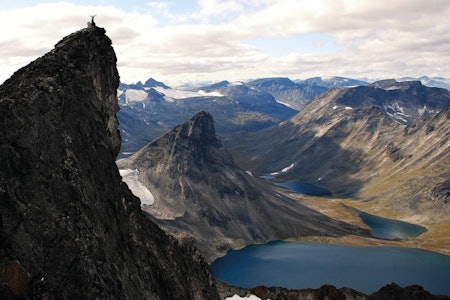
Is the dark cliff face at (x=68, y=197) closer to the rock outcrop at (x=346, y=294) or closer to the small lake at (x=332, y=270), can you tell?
the rock outcrop at (x=346, y=294)

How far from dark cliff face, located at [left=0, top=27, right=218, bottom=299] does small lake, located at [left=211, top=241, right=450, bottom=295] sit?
111413 mm

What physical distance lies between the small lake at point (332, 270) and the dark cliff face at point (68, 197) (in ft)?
366

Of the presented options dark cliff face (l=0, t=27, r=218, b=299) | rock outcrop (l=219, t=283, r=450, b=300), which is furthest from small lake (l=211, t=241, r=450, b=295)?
dark cliff face (l=0, t=27, r=218, b=299)

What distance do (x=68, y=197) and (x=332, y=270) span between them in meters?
155

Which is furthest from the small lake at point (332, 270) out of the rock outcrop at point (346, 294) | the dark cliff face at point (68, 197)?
the dark cliff face at point (68, 197)

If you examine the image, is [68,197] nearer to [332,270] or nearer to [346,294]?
[346,294]

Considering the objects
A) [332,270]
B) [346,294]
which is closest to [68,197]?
[346,294]

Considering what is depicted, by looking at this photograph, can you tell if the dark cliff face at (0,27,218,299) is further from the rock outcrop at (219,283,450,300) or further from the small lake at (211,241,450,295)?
the small lake at (211,241,450,295)

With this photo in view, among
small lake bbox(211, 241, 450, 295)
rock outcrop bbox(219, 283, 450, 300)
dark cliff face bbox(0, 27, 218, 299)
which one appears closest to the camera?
dark cliff face bbox(0, 27, 218, 299)

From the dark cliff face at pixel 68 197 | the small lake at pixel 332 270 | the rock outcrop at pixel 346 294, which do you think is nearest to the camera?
the dark cliff face at pixel 68 197

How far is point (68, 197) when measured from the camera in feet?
124

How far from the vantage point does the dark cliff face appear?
32.2m

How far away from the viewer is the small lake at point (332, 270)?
535 ft

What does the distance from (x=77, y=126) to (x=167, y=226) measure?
5856 inches
